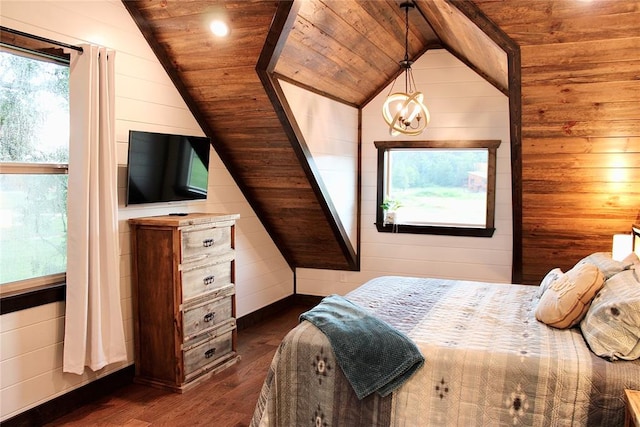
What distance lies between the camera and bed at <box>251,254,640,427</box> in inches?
84.7

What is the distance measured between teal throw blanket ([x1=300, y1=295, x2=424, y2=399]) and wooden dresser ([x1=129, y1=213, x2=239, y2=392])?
1292 millimetres

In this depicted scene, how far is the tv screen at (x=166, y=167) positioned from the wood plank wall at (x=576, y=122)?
2.30 metres

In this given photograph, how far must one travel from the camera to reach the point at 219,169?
4.61 meters

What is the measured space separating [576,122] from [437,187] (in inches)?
88.9

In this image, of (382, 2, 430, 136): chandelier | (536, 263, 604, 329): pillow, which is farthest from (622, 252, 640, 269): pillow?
(382, 2, 430, 136): chandelier

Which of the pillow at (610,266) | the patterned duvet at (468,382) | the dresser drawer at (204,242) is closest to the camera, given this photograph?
the patterned duvet at (468,382)

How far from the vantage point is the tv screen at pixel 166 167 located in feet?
11.4

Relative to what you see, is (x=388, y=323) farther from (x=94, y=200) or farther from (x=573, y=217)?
(x=573, y=217)

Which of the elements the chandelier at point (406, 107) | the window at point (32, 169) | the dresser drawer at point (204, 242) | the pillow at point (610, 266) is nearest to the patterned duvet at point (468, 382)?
the pillow at point (610, 266)

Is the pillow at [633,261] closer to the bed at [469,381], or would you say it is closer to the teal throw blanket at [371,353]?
the bed at [469,381]

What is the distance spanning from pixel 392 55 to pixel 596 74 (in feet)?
7.39

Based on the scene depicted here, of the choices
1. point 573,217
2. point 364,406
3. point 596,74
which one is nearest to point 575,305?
point 364,406

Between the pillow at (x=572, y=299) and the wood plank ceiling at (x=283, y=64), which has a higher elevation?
the wood plank ceiling at (x=283, y=64)

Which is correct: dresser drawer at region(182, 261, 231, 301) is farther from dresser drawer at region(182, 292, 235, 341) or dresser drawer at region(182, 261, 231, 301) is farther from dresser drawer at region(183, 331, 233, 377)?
dresser drawer at region(183, 331, 233, 377)
